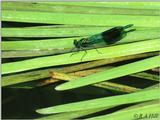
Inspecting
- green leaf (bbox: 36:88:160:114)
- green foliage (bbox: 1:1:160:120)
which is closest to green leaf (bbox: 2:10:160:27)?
green foliage (bbox: 1:1:160:120)

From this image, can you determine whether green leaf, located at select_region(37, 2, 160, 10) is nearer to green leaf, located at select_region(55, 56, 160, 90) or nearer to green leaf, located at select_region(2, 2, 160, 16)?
green leaf, located at select_region(2, 2, 160, 16)

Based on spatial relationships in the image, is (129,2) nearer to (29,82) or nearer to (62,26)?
(62,26)

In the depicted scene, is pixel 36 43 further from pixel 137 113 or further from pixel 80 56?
pixel 137 113

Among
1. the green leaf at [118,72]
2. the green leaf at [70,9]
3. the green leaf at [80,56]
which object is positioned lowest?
the green leaf at [118,72]

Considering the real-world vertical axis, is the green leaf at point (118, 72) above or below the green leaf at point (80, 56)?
below

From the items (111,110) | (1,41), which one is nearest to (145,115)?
(111,110)

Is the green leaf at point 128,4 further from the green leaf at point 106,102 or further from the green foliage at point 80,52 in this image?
the green leaf at point 106,102

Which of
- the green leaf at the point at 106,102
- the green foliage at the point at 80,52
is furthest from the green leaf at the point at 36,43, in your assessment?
the green leaf at the point at 106,102
